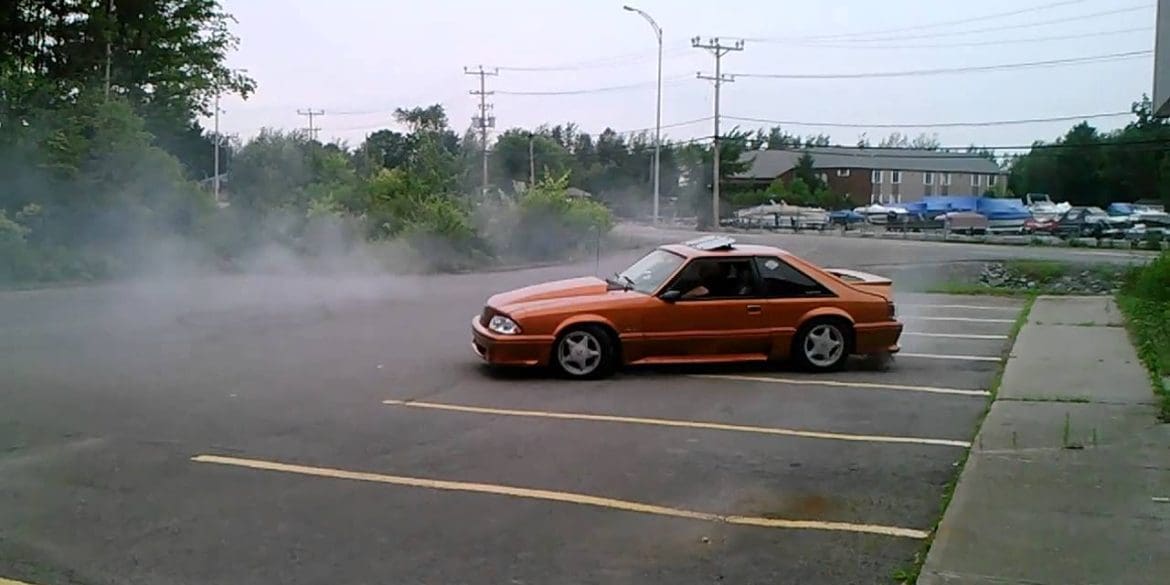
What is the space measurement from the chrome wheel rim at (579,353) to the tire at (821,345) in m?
2.11

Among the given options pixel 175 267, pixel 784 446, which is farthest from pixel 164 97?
pixel 784 446

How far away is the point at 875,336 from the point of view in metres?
12.0

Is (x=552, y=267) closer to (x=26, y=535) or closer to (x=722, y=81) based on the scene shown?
(x=26, y=535)

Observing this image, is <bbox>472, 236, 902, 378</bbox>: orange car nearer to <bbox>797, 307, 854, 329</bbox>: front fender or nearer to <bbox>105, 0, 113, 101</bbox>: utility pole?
<bbox>797, 307, 854, 329</bbox>: front fender

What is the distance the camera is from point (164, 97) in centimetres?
3350

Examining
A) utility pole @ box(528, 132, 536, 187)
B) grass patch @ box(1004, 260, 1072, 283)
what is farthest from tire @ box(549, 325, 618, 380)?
utility pole @ box(528, 132, 536, 187)

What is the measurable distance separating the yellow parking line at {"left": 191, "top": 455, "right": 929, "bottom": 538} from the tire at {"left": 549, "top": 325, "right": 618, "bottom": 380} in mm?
4068

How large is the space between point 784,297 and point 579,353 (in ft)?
7.31

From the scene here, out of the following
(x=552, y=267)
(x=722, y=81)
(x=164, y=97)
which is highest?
(x=722, y=81)

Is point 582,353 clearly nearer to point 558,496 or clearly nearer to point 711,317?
point 711,317

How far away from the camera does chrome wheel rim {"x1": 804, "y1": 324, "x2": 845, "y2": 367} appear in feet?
38.8

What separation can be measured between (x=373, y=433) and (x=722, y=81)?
2393 inches

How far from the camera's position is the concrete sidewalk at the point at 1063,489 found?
547 cm

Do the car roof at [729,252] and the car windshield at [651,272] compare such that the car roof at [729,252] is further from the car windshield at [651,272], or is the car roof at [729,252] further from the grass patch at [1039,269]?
the grass patch at [1039,269]
